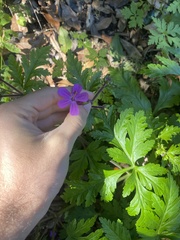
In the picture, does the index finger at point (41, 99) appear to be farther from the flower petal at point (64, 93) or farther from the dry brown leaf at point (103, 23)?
the dry brown leaf at point (103, 23)

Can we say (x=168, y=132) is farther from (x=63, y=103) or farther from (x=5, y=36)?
(x=5, y=36)

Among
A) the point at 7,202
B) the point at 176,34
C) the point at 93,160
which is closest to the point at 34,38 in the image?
the point at 176,34

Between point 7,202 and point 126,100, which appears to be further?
point 126,100

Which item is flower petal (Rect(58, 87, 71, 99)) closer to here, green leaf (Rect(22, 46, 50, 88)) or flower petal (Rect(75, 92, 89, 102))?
flower petal (Rect(75, 92, 89, 102))

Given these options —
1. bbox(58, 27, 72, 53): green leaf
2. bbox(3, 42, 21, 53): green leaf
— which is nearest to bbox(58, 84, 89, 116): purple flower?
bbox(3, 42, 21, 53): green leaf

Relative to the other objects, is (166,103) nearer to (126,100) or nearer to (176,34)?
(126,100)
